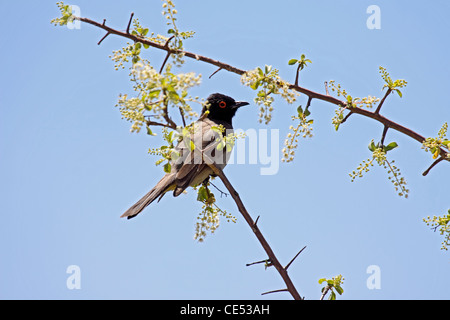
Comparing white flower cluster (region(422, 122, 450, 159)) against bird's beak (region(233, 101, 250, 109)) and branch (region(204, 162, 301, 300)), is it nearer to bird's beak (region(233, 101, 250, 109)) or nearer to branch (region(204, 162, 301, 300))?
branch (region(204, 162, 301, 300))

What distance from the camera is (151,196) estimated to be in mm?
5180

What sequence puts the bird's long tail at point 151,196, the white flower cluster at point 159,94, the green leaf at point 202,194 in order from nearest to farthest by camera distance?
the white flower cluster at point 159,94 < the green leaf at point 202,194 < the bird's long tail at point 151,196

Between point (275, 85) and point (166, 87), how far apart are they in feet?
3.12

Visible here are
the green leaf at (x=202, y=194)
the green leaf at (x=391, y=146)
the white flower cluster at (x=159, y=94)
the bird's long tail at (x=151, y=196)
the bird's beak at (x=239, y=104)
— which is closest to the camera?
the white flower cluster at (x=159, y=94)

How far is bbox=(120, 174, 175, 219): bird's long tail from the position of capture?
4.92 metres

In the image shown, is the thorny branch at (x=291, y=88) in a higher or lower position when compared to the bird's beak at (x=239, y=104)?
lower

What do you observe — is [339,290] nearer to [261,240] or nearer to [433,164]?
[261,240]

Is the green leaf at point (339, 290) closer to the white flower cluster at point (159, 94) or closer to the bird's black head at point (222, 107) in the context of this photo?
the white flower cluster at point (159, 94)

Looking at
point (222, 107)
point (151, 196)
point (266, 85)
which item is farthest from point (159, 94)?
point (222, 107)

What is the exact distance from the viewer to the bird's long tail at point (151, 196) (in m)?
4.92

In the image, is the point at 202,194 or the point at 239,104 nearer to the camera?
the point at 202,194

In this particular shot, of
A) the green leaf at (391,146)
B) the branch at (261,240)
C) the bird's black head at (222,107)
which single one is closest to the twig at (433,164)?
the green leaf at (391,146)

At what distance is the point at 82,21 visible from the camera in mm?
3109
